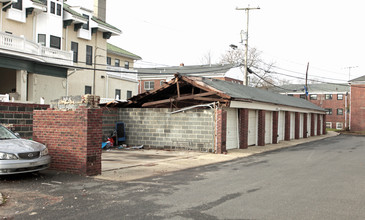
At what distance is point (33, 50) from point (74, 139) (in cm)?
1434

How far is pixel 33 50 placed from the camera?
21812mm

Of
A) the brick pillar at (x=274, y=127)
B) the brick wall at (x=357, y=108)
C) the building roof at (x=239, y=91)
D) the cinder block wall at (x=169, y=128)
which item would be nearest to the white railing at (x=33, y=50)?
the cinder block wall at (x=169, y=128)

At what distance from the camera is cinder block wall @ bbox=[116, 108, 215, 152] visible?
18031 millimetres

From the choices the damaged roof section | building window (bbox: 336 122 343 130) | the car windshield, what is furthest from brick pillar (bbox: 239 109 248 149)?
building window (bbox: 336 122 343 130)

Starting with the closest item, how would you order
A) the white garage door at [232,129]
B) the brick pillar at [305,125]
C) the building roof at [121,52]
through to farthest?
1. the white garage door at [232,129]
2. the brick pillar at [305,125]
3. the building roof at [121,52]

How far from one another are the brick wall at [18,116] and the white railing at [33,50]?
6.28 meters

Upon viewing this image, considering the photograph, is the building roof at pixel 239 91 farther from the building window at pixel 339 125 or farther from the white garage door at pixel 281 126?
the building window at pixel 339 125

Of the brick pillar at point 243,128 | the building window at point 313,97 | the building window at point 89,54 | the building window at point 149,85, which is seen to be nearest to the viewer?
the brick pillar at point 243,128

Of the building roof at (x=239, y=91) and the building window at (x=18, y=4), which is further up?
the building window at (x=18, y=4)

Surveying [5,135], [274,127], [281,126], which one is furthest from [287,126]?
[5,135]

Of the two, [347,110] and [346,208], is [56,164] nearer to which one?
[346,208]

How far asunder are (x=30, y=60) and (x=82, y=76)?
8.89 metres

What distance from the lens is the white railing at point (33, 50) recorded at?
1988 centimetres

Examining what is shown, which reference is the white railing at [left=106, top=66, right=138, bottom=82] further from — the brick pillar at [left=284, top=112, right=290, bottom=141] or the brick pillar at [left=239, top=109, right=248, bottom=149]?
the brick pillar at [left=239, top=109, right=248, bottom=149]
